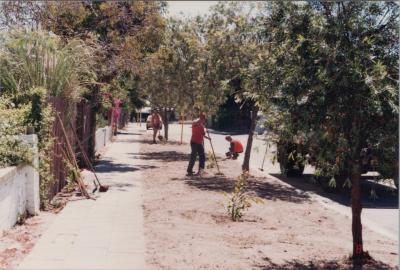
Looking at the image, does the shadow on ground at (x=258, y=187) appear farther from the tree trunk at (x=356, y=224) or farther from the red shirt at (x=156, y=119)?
the red shirt at (x=156, y=119)

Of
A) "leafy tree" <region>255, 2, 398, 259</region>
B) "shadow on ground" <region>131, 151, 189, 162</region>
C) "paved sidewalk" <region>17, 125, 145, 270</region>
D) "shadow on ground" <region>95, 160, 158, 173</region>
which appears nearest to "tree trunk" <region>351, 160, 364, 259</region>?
"leafy tree" <region>255, 2, 398, 259</region>

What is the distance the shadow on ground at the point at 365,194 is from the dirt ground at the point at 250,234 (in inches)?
35.5

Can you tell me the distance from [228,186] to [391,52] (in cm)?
735

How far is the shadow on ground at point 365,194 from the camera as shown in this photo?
11.3 meters

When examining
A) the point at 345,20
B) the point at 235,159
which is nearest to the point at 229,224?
the point at 345,20

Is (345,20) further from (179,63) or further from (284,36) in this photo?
(179,63)

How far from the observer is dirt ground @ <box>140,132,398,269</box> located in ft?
21.3

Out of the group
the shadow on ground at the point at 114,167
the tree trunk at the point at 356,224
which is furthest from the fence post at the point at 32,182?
the shadow on ground at the point at 114,167

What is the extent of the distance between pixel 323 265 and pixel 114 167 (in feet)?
34.9

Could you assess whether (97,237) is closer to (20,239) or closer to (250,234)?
(20,239)

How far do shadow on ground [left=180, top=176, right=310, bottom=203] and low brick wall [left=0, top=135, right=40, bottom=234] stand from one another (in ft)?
16.0

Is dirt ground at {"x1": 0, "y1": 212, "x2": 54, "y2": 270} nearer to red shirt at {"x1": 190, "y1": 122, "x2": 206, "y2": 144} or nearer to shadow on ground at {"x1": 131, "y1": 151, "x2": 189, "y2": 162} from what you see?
red shirt at {"x1": 190, "y1": 122, "x2": 206, "y2": 144}

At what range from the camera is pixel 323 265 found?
21.4ft

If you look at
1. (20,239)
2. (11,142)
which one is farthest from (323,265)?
(11,142)
